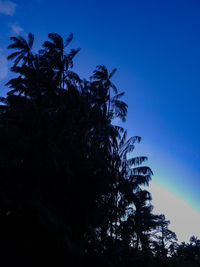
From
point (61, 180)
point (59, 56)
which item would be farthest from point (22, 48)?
point (61, 180)

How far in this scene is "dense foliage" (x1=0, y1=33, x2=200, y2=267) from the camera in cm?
525

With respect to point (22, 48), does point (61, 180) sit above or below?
below

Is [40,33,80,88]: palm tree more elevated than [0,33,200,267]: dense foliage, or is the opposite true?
[40,33,80,88]: palm tree

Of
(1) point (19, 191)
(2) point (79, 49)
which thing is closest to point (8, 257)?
(1) point (19, 191)

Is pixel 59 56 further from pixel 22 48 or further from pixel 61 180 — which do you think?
pixel 61 180

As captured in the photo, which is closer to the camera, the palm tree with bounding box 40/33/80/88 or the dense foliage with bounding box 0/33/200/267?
→ the dense foliage with bounding box 0/33/200/267

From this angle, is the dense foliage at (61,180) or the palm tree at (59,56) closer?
the dense foliage at (61,180)

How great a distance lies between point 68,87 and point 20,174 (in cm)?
585

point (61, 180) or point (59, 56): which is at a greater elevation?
point (59, 56)

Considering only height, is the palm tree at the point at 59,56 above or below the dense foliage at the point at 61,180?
above

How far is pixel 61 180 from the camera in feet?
22.3

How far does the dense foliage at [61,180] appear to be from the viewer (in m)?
5.25

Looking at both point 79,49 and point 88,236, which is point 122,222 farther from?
point 79,49

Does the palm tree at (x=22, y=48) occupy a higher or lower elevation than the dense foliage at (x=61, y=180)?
higher
